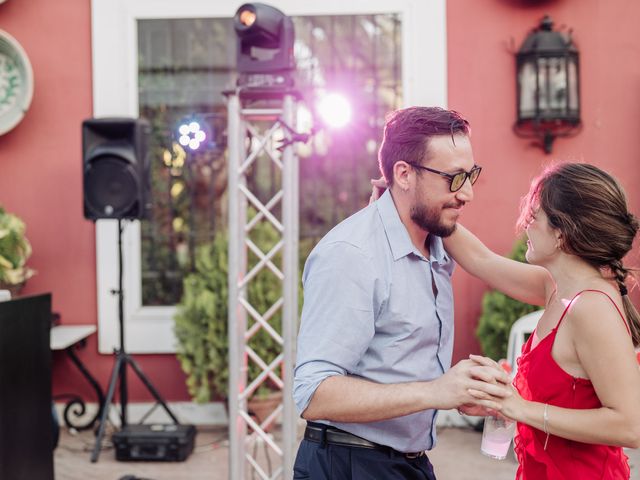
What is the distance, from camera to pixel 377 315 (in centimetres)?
199

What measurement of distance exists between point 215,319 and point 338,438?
3679 millimetres

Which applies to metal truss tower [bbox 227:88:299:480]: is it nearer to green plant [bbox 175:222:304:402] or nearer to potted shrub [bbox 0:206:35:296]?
green plant [bbox 175:222:304:402]

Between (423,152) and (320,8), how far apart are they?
4.30 m

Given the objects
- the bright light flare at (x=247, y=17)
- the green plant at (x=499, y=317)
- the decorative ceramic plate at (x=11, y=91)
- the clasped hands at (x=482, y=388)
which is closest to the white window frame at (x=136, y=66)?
the decorative ceramic plate at (x=11, y=91)

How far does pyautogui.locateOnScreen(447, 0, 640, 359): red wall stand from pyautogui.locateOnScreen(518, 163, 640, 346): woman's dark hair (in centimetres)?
396

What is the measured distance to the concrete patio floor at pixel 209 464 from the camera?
4.95 m

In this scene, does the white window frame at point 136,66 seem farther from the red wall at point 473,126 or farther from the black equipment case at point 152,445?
the black equipment case at point 152,445

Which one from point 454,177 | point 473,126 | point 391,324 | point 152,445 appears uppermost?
point 473,126

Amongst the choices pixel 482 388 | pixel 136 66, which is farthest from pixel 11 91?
pixel 482 388

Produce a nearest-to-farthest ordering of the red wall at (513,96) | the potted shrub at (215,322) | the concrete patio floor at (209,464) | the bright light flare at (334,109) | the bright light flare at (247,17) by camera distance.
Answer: the bright light flare at (247,17) < the concrete patio floor at (209,464) < the potted shrub at (215,322) < the red wall at (513,96) < the bright light flare at (334,109)

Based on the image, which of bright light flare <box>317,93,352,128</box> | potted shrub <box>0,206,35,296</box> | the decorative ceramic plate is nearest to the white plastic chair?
bright light flare <box>317,93,352,128</box>

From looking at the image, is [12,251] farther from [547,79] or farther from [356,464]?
[356,464]

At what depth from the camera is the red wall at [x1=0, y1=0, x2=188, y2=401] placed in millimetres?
6148

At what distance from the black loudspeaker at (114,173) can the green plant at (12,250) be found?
588 millimetres
